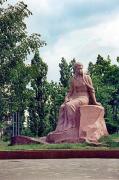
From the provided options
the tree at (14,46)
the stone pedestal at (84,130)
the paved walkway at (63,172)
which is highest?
the tree at (14,46)

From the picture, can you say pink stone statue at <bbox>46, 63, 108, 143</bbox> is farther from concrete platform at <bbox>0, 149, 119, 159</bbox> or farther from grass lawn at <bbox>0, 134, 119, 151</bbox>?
concrete platform at <bbox>0, 149, 119, 159</bbox>

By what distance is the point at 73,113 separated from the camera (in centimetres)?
2133

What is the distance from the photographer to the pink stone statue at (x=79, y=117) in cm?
2092

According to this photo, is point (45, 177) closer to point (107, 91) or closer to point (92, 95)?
point (92, 95)

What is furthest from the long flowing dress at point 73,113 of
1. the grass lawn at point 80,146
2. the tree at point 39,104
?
the tree at point 39,104

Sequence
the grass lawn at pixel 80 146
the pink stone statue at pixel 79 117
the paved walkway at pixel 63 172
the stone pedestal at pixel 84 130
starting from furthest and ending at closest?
the pink stone statue at pixel 79 117
the stone pedestal at pixel 84 130
the grass lawn at pixel 80 146
the paved walkway at pixel 63 172

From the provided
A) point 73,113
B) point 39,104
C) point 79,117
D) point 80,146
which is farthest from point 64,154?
point 39,104

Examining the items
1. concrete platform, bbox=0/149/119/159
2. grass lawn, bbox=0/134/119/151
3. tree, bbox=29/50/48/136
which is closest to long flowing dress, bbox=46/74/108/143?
grass lawn, bbox=0/134/119/151

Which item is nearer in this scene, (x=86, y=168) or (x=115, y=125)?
(x=86, y=168)

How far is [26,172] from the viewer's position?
1105cm

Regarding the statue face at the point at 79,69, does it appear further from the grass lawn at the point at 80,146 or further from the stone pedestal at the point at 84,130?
the grass lawn at the point at 80,146

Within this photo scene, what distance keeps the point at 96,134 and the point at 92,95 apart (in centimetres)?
198

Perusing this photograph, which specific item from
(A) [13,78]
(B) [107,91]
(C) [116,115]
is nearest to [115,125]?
(B) [107,91]

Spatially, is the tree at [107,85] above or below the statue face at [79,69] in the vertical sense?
above
